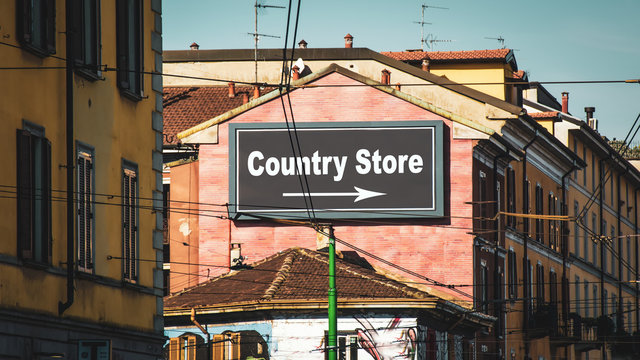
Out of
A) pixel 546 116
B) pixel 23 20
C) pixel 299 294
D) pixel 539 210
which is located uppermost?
pixel 546 116

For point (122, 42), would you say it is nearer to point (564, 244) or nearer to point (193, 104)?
point (193, 104)

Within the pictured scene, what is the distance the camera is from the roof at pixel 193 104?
55625mm

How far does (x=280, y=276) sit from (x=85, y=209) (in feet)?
67.2

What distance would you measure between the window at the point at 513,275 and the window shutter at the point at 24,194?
36.8 m

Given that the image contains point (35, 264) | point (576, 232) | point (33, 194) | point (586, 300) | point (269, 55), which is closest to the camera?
point (35, 264)

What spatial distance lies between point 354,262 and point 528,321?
1392cm

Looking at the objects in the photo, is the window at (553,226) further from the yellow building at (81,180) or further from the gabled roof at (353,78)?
the yellow building at (81,180)

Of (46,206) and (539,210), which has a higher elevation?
(539,210)

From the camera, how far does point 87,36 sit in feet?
79.0

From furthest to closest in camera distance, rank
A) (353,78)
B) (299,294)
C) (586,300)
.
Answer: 1. (586,300)
2. (353,78)
3. (299,294)

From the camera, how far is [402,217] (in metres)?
48.9

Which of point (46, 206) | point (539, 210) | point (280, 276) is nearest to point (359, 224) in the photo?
point (280, 276)

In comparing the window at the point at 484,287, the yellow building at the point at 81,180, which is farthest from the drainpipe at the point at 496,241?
the yellow building at the point at 81,180

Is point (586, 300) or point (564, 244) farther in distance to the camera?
point (586, 300)
